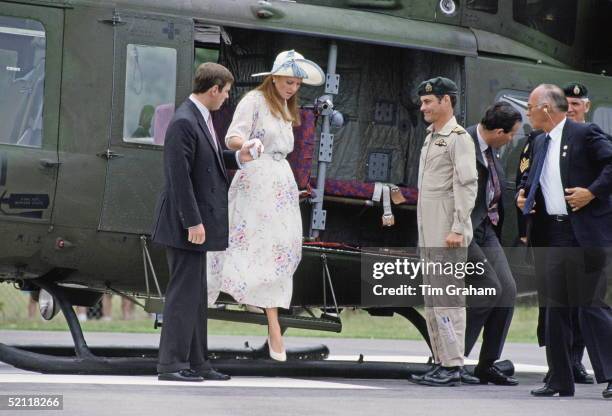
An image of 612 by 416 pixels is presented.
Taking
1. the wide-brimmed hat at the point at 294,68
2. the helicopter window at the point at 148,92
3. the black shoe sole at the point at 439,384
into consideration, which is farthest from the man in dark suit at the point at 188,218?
the black shoe sole at the point at 439,384

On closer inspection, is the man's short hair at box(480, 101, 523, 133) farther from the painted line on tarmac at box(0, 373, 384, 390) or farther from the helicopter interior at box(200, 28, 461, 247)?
the painted line on tarmac at box(0, 373, 384, 390)

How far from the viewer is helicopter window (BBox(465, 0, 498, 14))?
35.4ft

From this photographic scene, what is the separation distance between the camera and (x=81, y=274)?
378 inches

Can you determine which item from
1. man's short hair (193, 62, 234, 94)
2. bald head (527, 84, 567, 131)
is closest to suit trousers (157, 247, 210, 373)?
man's short hair (193, 62, 234, 94)

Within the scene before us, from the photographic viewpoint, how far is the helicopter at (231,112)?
914 cm

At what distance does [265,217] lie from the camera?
899cm

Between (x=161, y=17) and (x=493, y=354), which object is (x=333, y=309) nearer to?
(x=493, y=354)

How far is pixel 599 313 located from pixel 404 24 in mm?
3064

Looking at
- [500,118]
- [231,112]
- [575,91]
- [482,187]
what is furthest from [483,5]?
[231,112]

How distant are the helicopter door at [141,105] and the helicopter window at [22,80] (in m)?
0.50

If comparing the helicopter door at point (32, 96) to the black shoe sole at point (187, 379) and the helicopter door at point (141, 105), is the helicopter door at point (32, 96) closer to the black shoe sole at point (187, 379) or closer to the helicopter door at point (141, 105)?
the helicopter door at point (141, 105)

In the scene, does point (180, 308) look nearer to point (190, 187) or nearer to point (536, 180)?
point (190, 187)

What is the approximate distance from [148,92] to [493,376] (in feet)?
10.2

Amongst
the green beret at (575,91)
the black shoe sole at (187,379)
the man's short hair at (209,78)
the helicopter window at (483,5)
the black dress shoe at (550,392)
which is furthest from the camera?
the helicopter window at (483,5)
